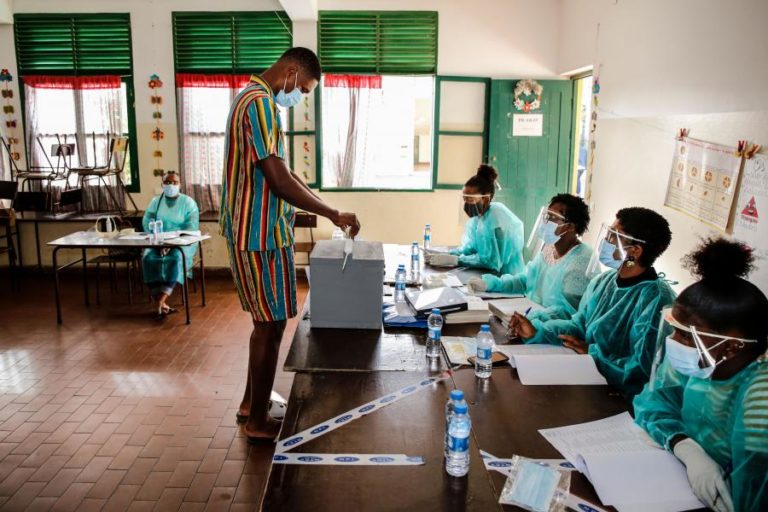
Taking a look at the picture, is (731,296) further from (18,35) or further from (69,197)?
(18,35)

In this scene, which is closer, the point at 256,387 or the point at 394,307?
the point at 256,387

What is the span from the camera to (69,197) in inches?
252

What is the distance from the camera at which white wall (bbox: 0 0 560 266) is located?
20.5 feet

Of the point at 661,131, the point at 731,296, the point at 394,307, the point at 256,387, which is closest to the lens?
the point at 731,296

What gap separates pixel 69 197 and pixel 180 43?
2078 millimetres

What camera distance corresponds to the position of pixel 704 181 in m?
3.25

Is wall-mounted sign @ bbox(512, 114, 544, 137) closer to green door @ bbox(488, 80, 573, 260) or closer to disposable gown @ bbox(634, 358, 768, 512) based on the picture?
green door @ bbox(488, 80, 573, 260)

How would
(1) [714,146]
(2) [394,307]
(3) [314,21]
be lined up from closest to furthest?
(2) [394,307]
(1) [714,146]
(3) [314,21]

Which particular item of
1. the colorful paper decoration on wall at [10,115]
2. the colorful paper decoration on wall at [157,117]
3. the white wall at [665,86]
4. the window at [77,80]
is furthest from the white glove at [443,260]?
the colorful paper decoration on wall at [10,115]

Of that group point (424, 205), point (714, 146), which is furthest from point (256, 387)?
point (424, 205)

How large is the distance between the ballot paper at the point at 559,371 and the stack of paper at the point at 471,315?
58 centimetres

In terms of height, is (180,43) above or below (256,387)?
above

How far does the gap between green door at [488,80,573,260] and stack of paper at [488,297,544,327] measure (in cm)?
329

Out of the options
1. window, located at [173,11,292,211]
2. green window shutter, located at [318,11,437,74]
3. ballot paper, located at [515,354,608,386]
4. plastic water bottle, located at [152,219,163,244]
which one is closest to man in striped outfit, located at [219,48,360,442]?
ballot paper, located at [515,354,608,386]
